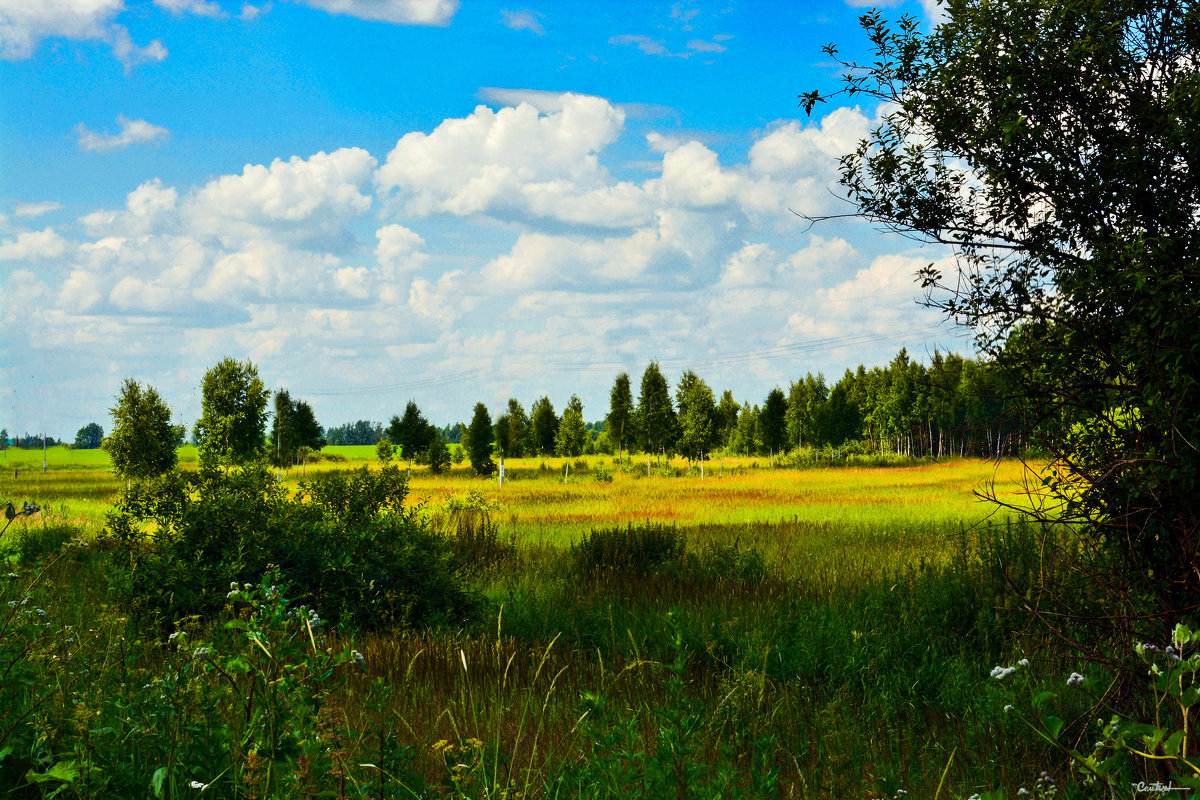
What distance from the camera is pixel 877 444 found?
79562 mm

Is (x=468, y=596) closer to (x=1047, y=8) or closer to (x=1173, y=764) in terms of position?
(x=1173, y=764)

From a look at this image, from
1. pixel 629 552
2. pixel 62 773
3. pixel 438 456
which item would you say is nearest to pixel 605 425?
pixel 438 456

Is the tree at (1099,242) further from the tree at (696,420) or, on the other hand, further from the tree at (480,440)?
the tree at (480,440)

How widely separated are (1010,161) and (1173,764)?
3782mm

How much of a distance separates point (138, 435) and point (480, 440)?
961 inches

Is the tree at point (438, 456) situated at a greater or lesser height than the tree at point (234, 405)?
lesser

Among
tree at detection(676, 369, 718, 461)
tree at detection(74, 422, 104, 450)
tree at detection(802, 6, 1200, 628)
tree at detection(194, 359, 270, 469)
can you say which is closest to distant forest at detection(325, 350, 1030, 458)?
tree at detection(676, 369, 718, 461)

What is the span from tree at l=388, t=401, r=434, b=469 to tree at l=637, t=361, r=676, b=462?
19230mm

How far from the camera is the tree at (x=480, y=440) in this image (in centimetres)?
5569

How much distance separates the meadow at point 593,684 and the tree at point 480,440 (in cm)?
4174

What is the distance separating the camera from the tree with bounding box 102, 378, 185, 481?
34.9m

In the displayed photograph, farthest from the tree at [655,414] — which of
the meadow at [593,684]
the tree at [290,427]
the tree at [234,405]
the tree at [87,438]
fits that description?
the tree at [87,438]

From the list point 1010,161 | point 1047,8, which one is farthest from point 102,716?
point 1047,8

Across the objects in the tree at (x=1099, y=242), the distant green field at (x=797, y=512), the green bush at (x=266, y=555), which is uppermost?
the tree at (x=1099, y=242)
